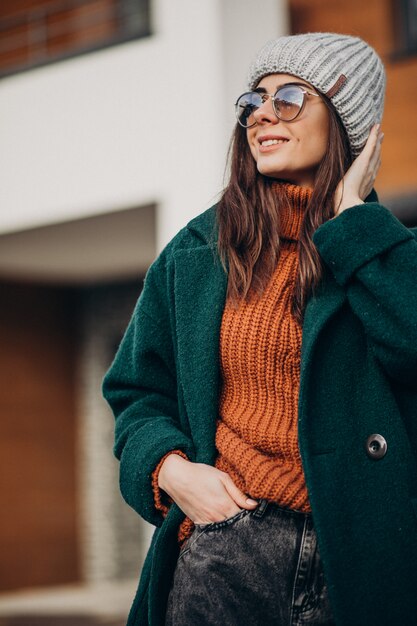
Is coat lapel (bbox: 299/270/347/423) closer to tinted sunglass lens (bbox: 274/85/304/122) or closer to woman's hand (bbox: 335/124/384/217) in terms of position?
woman's hand (bbox: 335/124/384/217)

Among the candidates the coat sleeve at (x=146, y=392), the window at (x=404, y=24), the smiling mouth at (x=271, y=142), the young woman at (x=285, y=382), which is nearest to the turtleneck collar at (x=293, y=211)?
the young woman at (x=285, y=382)

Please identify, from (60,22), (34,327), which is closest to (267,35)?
(60,22)

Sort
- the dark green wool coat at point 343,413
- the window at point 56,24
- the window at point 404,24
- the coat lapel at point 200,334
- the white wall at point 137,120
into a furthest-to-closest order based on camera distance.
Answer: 1. the window at point 56,24
2. the window at point 404,24
3. the white wall at point 137,120
4. the coat lapel at point 200,334
5. the dark green wool coat at point 343,413

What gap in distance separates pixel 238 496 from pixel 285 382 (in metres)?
0.29

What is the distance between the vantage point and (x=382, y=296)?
2105 millimetres

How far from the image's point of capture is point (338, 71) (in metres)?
2.42

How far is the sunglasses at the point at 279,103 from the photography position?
2354 millimetres

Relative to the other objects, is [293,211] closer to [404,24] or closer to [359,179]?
[359,179]

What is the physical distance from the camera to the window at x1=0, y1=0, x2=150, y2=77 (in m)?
8.88

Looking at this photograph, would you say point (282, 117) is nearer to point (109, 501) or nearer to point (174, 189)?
point (174, 189)

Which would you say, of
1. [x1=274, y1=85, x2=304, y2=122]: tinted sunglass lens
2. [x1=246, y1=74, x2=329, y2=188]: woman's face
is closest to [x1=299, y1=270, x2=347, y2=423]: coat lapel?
[x1=246, y1=74, x2=329, y2=188]: woman's face

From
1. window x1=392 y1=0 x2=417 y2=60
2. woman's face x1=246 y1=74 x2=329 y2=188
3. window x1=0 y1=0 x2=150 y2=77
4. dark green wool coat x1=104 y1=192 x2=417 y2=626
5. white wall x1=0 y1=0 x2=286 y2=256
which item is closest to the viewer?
dark green wool coat x1=104 y1=192 x2=417 y2=626

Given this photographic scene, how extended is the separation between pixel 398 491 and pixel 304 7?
6.36 metres

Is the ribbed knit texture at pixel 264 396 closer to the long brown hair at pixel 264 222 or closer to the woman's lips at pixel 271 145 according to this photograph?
the long brown hair at pixel 264 222
